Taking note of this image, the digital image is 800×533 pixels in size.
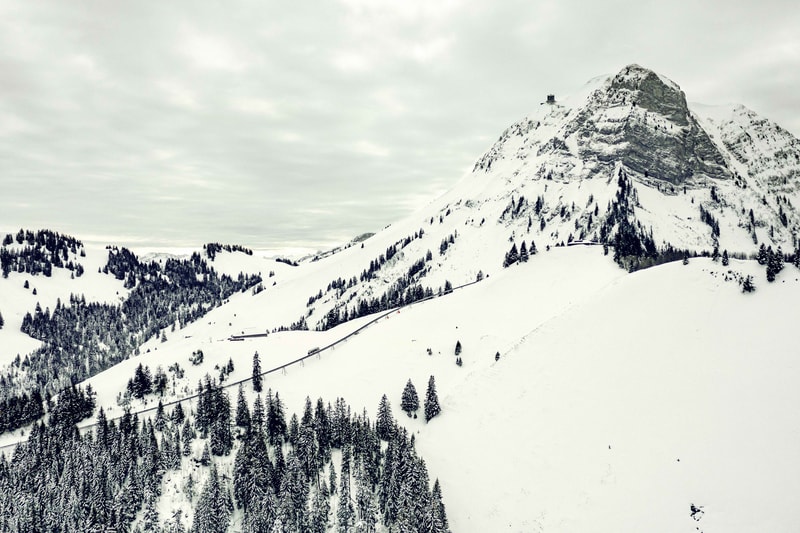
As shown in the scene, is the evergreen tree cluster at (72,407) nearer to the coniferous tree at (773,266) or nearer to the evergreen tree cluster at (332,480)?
the evergreen tree cluster at (332,480)

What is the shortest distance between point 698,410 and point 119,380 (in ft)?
478

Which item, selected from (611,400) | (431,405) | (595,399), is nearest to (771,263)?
(611,400)

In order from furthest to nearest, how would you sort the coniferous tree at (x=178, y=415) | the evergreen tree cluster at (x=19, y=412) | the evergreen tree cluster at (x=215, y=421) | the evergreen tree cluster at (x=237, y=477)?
the evergreen tree cluster at (x=19, y=412) → the coniferous tree at (x=178, y=415) → the evergreen tree cluster at (x=215, y=421) → the evergreen tree cluster at (x=237, y=477)

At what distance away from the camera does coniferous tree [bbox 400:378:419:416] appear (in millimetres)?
102625

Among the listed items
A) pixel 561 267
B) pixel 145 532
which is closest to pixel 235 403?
pixel 145 532

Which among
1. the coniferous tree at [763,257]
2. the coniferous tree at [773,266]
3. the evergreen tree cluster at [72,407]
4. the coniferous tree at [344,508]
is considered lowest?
the coniferous tree at [344,508]

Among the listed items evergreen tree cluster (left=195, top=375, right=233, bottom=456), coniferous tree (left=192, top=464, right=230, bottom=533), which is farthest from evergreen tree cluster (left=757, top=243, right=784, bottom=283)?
evergreen tree cluster (left=195, top=375, right=233, bottom=456)

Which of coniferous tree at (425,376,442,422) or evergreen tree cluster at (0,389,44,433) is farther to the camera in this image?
evergreen tree cluster at (0,389,44,433)

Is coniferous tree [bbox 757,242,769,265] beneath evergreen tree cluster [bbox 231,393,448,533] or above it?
above

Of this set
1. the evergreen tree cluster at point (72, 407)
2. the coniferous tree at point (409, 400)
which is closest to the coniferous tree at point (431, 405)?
the coniferous tree at point (409, 400)

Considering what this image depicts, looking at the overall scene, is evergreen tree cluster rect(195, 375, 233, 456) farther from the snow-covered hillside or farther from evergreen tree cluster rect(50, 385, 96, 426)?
evergreen tree cluster rect(50, 385, 96, 426)

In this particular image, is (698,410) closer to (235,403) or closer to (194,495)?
(194,495)

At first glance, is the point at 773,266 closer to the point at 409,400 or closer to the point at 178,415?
the point at 409,400

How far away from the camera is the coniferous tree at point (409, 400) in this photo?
103 metres
